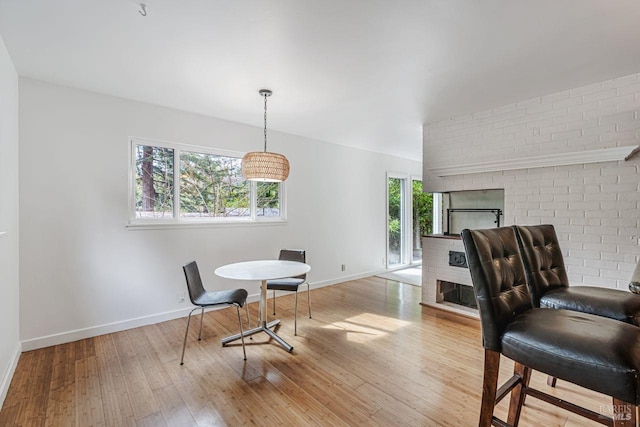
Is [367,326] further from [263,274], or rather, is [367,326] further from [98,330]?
[98,330]

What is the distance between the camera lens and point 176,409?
1844 millimetres

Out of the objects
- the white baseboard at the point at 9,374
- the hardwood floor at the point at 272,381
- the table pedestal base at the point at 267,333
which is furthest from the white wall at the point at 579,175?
the white baseboard at the point at 9,374

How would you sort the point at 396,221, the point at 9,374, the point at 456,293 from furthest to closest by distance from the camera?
the point at 396,221 < the point at 456,293 < the point at 9,374

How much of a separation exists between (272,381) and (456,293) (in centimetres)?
270

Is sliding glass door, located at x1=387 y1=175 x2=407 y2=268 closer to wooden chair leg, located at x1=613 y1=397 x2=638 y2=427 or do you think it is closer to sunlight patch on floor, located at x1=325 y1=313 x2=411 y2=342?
sunlight patch on floor, located at x1=325 y1=313 x2=411 y2=342

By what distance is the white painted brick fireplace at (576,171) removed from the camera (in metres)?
2.57

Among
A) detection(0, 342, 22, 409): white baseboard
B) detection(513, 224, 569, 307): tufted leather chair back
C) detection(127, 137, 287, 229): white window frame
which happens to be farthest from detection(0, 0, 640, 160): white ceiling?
detection(0, 342, 22, 409): white baseboard

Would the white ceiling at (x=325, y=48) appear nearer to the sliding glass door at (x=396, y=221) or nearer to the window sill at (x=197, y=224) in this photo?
the window sill at (x=197, y=224)

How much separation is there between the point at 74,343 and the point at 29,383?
676 mm

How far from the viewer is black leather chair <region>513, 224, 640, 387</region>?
162 centimetres

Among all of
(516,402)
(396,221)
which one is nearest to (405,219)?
(396,221)

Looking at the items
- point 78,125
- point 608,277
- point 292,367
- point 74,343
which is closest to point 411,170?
point 608,277

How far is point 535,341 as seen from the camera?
1213 millimetres

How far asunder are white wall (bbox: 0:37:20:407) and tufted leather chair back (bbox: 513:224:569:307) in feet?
11.3
